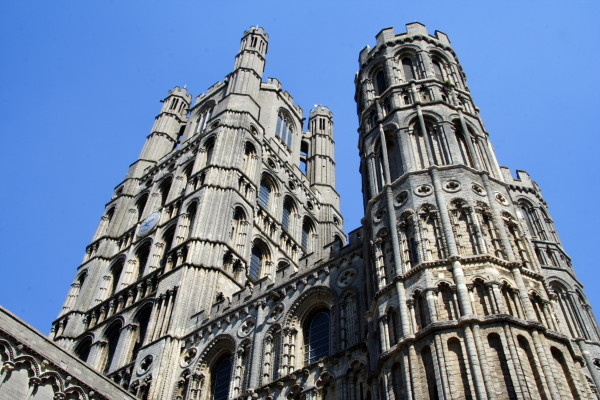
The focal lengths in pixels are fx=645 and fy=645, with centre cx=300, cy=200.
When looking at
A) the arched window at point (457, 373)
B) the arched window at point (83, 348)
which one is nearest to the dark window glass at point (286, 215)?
the arched window at point (83, 348)

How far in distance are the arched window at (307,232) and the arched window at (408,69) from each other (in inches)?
668

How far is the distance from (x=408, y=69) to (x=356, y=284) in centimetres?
1033

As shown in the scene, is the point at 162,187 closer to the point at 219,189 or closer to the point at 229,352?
the point at 219,189

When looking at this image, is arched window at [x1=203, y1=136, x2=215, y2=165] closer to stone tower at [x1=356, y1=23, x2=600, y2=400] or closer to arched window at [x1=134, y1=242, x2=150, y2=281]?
arched window at [x1=134, y1=242, x2=150, y2=281]

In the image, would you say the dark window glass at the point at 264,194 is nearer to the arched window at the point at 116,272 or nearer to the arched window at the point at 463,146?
the arched window at the point at 116,272

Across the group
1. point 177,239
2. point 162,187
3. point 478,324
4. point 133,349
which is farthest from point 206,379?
point 162,187

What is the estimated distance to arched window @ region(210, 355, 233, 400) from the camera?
942 inches

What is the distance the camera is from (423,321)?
16.4 meters

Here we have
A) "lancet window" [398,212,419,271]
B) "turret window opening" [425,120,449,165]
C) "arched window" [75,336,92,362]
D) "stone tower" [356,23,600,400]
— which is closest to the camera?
"stone tower" [356,23,600,400]

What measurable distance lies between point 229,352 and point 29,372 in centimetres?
845

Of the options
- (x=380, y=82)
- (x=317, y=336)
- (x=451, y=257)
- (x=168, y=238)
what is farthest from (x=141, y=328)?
(x=451, y=257)

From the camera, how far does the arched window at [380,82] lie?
27300 millimetres

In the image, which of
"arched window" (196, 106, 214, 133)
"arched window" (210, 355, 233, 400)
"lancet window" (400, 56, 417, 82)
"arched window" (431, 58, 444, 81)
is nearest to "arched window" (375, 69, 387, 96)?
"lancet window" (400, 56, 417, 82)

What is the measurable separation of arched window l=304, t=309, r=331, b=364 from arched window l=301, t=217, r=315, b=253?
18.3 metres
